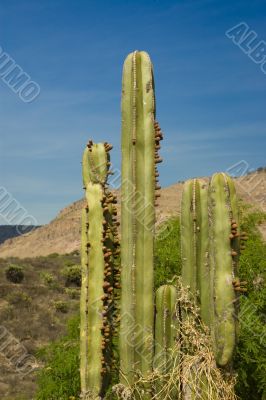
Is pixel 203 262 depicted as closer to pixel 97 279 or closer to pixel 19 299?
pixel 97 279

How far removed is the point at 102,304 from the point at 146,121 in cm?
177

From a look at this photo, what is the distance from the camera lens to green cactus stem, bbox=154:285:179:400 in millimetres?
5492

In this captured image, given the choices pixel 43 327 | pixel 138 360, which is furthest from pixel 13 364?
pixel 138 360

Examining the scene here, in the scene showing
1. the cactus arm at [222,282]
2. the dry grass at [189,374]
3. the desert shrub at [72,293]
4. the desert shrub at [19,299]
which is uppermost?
the desert shrub at [72,293]

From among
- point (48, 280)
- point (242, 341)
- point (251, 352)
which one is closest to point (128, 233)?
point (242, 341)

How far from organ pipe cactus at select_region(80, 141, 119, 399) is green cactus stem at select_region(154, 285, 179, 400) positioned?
43 cm

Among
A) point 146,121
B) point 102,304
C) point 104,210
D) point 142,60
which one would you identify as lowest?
point 102,304

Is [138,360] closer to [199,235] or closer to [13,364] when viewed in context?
[199,235]

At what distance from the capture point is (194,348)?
5508 mm

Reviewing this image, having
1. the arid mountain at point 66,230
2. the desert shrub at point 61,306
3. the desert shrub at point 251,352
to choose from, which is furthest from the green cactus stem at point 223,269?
the arid mountain at point 66,230

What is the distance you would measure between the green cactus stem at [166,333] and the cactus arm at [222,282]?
0.46 meters

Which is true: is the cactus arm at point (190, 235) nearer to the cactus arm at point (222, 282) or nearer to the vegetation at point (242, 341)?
the cactus arm at point (222, 282)

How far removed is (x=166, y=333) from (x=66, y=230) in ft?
225

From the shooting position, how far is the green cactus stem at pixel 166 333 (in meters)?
5.49
